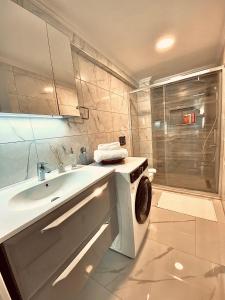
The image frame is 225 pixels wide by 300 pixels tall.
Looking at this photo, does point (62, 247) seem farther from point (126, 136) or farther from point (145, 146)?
point (145, 146)

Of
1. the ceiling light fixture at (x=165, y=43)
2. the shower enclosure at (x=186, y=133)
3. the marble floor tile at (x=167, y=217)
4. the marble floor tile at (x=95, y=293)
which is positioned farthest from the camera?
the shower enclosure at (x=186, y=133)

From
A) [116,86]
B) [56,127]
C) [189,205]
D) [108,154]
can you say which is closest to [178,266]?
[189,205]

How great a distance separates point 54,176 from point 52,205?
0.50 meters

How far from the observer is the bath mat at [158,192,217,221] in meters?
1.83

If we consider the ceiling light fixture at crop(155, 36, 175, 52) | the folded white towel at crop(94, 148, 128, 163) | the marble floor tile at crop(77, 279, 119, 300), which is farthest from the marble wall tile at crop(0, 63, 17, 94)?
the ceiling light fixture at crop(155, 36, 175, 52)

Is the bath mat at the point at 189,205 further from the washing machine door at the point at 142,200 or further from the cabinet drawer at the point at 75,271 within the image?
the cabinet drawer at the point at 75,271

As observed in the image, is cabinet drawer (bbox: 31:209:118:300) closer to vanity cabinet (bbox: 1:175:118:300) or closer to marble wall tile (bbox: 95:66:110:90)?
vanity cabinet (bbox: 1:175:118:300)

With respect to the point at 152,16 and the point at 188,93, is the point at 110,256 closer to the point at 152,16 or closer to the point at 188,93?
the point at 152,16

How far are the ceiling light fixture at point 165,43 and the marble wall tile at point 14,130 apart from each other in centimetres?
177

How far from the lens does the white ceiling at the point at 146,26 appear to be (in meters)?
1.22

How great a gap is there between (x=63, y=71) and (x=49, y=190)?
1.07 meters

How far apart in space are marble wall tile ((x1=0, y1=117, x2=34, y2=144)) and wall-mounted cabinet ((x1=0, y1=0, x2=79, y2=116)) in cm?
8

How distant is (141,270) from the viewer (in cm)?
120

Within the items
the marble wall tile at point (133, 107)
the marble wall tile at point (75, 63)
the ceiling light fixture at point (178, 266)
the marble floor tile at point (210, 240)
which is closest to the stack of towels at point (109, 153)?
the marble wall tile at point (75, 63)
